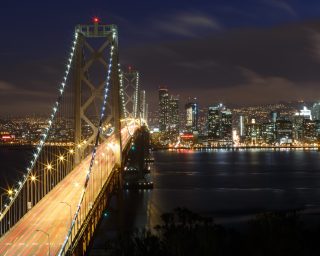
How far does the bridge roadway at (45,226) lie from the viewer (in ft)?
37.0

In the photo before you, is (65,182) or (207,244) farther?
(65,182)

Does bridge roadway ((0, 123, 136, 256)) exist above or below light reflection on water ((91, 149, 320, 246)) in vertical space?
above

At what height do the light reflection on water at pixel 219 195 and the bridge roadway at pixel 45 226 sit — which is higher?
the bridge roadway at pixel 45 226

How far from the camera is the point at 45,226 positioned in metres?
13.1

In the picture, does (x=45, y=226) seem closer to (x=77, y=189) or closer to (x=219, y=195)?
(x=77, y=189)

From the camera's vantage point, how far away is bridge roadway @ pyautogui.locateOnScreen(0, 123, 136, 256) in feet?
37.0

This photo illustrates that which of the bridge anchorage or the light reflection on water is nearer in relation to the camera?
the bridge anchorage

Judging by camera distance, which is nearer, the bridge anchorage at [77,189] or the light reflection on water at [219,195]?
the bridge anchorage at [77,189]

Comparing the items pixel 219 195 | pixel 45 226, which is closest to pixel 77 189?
pixel 45 226

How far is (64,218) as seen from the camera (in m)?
13.8

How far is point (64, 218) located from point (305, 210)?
56.5 ft

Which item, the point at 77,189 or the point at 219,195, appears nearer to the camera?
the point at 77,189

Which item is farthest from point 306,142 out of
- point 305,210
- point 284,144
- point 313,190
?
point 305,210

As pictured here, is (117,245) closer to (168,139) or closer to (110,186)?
(110,186)
